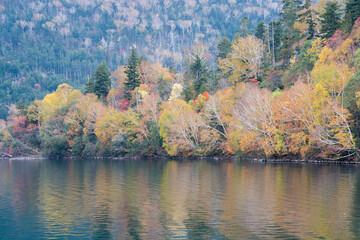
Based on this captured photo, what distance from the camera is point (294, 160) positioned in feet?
198

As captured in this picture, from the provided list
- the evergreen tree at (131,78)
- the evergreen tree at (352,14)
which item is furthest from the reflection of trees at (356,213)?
the evergreen tree at (131,78)

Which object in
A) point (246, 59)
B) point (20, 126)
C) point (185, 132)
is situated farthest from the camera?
point (20, 126)

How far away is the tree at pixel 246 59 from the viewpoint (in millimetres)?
87606

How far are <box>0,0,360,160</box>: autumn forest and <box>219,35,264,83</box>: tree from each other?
232mm

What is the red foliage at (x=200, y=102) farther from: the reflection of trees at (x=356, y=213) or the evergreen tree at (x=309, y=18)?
the reflection of trees at (x=356, y=213)

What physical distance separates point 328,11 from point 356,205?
57.3m

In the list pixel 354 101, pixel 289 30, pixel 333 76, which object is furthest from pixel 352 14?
pixel 289 30

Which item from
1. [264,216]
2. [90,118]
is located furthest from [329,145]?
[90,118]

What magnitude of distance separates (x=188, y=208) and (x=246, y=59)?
226 feet

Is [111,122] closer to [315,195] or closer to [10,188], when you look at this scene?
[10,188]

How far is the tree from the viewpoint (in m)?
87.6

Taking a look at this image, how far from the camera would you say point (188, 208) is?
26812 millimetres

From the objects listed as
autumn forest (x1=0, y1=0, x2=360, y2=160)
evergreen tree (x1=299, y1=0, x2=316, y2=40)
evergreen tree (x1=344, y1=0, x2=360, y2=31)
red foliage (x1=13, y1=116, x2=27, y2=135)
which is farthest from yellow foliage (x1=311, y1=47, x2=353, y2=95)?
red foliage (x1=13, y1=116, x2=27, y2=135)

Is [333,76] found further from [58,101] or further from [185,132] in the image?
[58,101]
